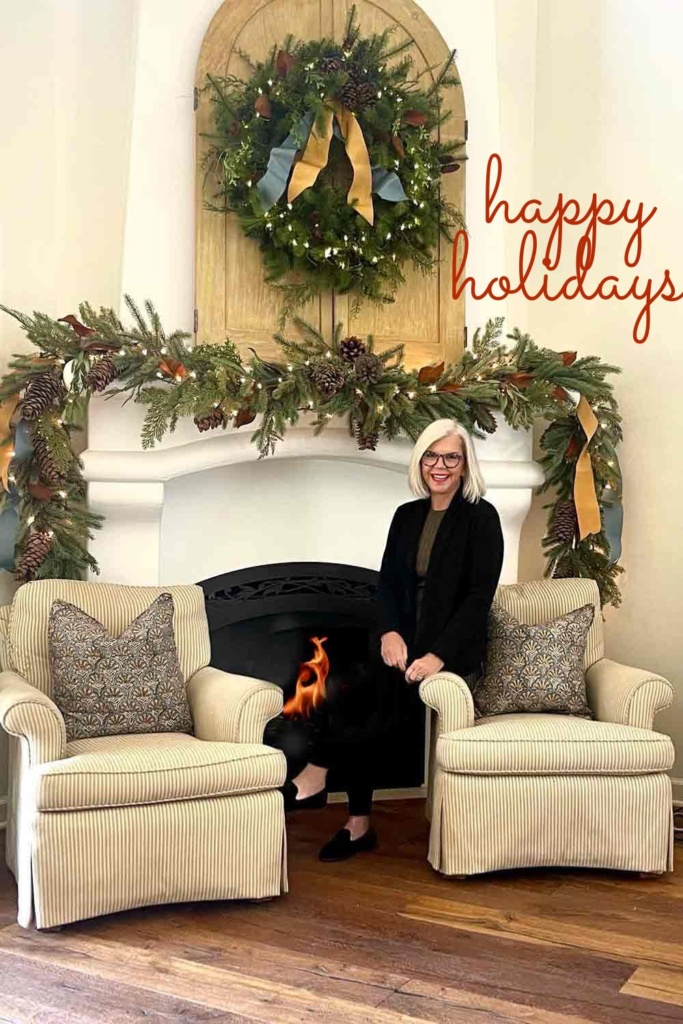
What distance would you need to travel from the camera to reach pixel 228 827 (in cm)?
316

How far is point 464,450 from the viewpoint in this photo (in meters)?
3.75

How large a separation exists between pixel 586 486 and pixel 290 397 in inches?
43.9

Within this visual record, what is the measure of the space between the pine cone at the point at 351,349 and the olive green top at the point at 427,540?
2.00ft

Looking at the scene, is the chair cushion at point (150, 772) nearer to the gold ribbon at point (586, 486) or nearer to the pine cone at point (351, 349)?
the pine cone at point (351, 349)

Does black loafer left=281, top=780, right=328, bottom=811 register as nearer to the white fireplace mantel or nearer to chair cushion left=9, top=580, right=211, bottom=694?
chair cushion left=9, top=580, right=211, bottom=694

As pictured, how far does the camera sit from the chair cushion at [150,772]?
9.76 feet

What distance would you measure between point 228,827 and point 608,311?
8.07 ft

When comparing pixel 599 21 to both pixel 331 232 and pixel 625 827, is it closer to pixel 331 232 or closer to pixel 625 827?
pixel 331 232

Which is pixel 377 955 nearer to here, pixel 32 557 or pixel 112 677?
pixel 112 677

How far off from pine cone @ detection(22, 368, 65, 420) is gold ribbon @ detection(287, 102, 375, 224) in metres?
1.00

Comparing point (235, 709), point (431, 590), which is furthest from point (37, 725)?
point (431, 590)

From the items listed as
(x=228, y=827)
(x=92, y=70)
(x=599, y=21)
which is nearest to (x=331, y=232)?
(x=92, y=70)

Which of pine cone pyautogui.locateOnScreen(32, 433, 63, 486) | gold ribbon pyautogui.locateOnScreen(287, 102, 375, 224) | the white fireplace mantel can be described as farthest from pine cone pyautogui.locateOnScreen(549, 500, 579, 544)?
pine cone pyautogui.locateOnScreen(32, 433, 63, 486)

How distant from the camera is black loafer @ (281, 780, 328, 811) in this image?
3.74 metres
